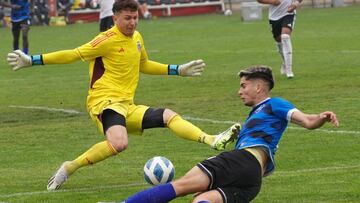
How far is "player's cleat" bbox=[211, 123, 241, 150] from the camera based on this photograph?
9641mm

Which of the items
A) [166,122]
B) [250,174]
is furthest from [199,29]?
[250,174]

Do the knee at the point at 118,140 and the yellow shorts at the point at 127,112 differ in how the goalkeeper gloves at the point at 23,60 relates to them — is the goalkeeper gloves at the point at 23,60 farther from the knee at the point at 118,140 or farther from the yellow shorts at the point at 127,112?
the knee at the point at 118,140

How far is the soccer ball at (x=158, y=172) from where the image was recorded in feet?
32.0

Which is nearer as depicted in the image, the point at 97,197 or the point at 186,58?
the point at 97,197

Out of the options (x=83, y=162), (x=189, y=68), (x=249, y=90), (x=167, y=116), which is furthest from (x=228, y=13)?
(x=249, y=90)

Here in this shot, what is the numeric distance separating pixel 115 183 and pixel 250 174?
2496mm

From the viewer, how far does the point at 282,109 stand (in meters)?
8.52

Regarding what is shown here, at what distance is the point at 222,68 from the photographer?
2323 cm

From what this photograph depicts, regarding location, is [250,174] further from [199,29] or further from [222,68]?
[199,29]

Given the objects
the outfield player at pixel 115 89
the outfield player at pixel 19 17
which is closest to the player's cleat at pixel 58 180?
the outfield player at pixel 115 89

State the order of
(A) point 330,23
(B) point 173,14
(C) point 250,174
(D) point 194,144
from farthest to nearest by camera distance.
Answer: (B) point 173,14 < (A) point 330,23 < (D) point 194,144 < (C) point 250,174

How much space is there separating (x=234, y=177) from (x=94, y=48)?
3.13m

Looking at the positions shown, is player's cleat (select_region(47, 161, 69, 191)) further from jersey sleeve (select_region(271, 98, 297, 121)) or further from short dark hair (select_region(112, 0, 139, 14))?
jersey sleeve (select_region(271, 98, 297, 121))

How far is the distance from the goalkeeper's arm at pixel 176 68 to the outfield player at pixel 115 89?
0.05ft
